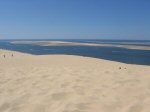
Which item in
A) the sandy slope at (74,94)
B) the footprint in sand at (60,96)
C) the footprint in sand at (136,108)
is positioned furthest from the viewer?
the footprint in sand at (60,96)

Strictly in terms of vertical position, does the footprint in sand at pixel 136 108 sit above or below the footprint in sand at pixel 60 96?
above

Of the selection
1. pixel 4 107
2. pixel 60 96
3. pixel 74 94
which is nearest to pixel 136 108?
pixel 74 94

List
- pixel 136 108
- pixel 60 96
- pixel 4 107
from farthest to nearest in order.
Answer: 1. pixel 60 96
2. pixel 4 107
3. pixel 136 108

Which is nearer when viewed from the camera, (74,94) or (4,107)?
(4,107)

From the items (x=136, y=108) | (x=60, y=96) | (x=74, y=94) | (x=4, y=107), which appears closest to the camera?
(x=136, y=108)

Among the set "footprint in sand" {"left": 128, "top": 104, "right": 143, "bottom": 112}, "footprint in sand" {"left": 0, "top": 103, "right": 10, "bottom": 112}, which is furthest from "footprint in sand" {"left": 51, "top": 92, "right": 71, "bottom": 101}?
"footprint in sand" {"left": 128, "top": 104, "right": 143, "bottom": 112}

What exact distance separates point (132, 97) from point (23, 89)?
235cm

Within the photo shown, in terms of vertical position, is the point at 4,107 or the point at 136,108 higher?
the point at 136,108

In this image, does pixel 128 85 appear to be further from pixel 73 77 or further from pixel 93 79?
pixel 73 77

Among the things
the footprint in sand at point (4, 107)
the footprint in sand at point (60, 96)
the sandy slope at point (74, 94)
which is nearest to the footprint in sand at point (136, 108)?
the sandy slope at point (74, 94)

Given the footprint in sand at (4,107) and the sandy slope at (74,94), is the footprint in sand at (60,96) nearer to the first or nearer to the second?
the sandy slope at (74,94)

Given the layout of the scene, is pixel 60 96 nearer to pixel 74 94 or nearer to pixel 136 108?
pixel 74 94

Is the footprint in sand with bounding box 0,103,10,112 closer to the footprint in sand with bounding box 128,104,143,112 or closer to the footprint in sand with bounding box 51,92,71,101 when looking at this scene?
the footprint in sand with bounding box 51,92,71,101

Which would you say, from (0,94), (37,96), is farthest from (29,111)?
(0,94)
